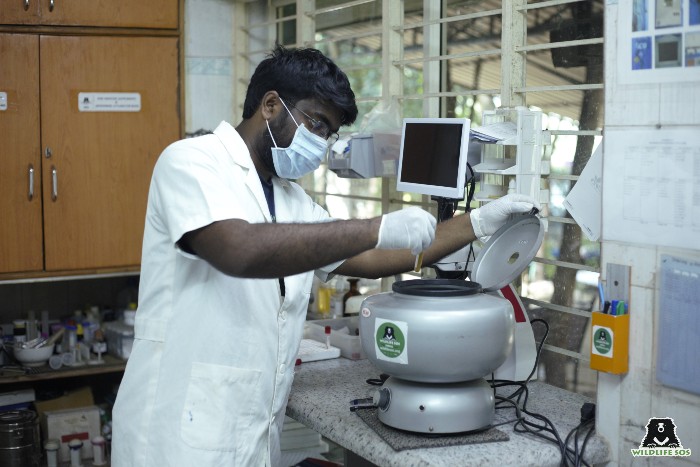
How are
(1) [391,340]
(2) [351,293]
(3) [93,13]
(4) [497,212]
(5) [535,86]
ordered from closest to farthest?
1. (1) [391,340]
2. (4) [497,212]
3. (5) [535,86]
4. (2) [351,293]
5. (3) [93,13]

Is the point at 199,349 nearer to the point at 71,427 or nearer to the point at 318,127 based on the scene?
the point at 318,127

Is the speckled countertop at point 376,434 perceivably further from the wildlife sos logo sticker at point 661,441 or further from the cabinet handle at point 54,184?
the cabinet handle at point 54,184

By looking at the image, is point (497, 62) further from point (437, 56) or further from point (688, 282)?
point (688, 282)

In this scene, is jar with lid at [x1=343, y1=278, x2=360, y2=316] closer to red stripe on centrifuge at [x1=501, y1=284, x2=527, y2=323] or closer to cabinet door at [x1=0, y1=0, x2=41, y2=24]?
red stripe on centrifuge at [x1=501, y1=284, x2=527, y2=323]

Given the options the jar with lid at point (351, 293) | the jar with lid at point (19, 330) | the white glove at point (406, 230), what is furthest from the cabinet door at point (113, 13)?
the white glove at point (406, 230)

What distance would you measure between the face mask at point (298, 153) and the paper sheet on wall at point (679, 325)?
822mm

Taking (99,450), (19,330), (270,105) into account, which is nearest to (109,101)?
(19,330)

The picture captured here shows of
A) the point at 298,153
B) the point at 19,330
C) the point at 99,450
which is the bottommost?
the point at 99,450

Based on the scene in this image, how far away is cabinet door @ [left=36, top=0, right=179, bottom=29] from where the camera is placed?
336 cm

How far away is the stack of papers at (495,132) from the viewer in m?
2.21

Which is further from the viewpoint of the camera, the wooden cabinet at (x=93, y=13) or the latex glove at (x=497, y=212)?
the wooden cabinet at (x=93, y=13)

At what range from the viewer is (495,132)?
2271mm

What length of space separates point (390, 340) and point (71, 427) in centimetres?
213

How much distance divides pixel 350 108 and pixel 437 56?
2.98 feet
